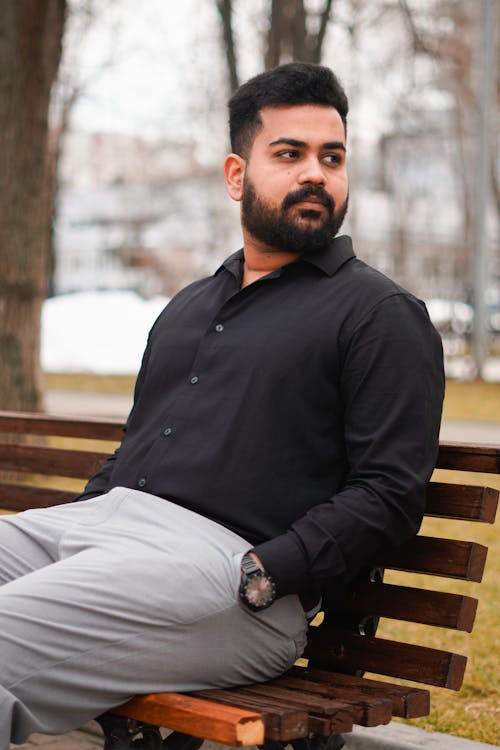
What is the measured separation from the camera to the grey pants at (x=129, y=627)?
276 centimetres

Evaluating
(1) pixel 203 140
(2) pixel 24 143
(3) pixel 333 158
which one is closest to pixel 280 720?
(3) pixel 333 158

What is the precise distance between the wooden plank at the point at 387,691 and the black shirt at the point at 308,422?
0.99 ft

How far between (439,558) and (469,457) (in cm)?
28

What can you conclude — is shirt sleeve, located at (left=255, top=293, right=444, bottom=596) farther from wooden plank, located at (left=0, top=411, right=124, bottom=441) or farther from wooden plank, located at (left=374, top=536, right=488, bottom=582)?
wooden plank, located at (left=0, top=411, right=124, bottom=441)

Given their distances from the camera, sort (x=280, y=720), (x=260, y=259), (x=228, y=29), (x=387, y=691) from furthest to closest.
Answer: (x=228, y=29) → (x=260, y=259) → (x=387, y=691) → (x=280, y=720)

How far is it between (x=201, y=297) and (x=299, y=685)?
3.70ft

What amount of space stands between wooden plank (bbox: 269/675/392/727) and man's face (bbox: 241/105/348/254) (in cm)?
110

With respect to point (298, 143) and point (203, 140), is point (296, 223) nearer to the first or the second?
point (298, 143)

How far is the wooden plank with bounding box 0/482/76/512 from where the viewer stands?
4.77m

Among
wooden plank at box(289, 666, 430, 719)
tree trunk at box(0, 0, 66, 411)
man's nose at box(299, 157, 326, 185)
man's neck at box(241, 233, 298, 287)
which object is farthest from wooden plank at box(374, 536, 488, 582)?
tree trunk at box(0, 0, 66, 411)

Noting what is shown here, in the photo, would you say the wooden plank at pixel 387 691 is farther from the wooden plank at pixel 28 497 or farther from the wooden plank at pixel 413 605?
the wooden plank at pixel 28 497

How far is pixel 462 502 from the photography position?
3264mm

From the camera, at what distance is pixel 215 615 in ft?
9.33

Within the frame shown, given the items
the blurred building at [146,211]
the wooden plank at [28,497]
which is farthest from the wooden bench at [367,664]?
the blurred building at [146,211]
